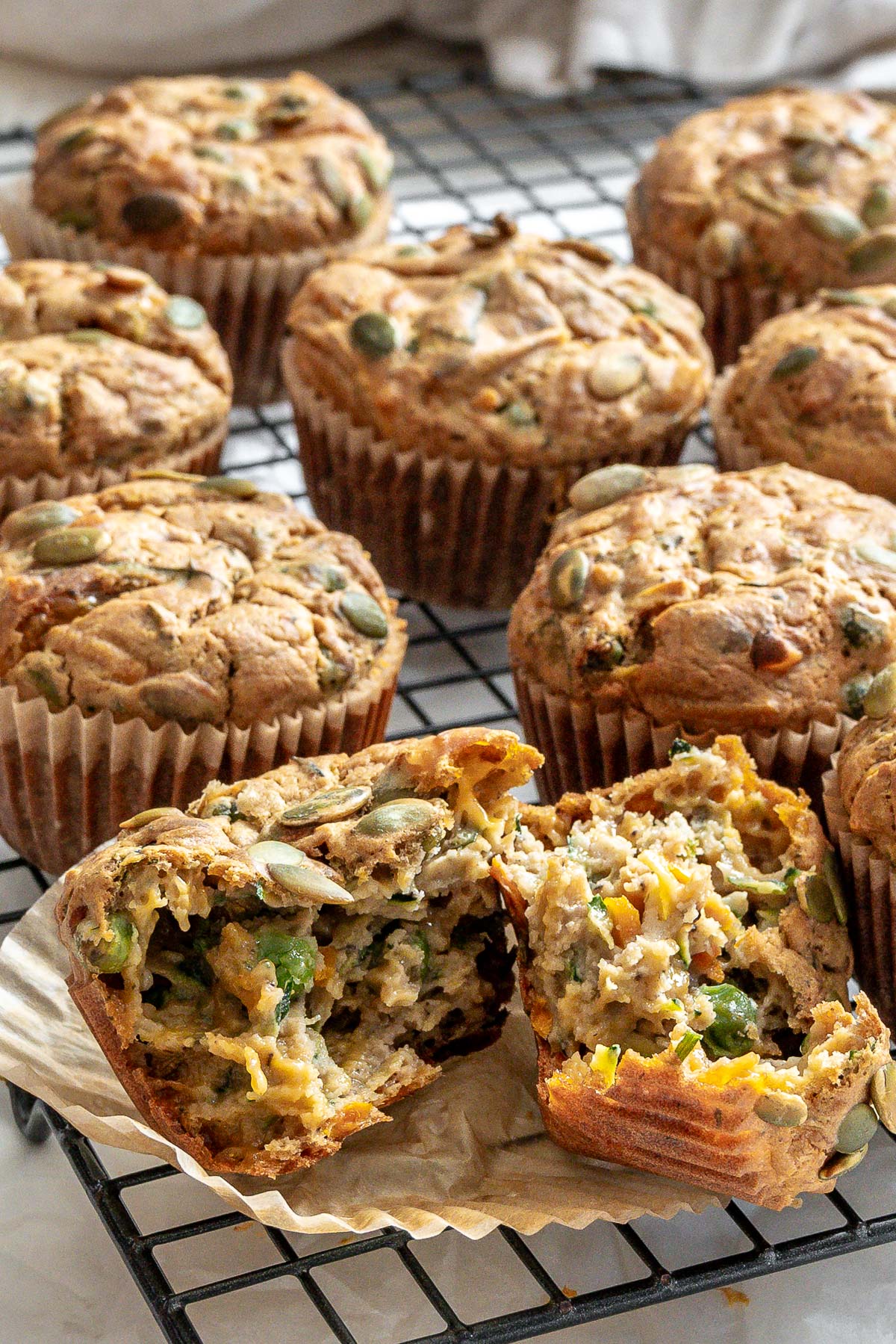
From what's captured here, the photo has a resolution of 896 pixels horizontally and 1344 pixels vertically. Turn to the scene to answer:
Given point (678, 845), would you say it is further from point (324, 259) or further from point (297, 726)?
point (324, 259)

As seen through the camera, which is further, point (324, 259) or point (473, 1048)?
point (324, 259)

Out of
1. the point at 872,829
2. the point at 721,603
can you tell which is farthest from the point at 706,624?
the point at 872,829

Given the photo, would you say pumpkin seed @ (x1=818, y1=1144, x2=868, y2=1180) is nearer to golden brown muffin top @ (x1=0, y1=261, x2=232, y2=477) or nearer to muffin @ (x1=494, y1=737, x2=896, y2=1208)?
muffin @ (x1=494, y1=737, x2=896, y2=1208)

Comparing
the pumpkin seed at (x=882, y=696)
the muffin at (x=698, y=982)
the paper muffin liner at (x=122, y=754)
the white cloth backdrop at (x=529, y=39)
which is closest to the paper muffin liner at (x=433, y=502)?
the paper muffin liner at (x=122, y=754)

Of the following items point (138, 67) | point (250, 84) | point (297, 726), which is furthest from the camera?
point (138, 67)

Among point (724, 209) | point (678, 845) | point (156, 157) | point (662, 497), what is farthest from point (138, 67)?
point (678, 845)

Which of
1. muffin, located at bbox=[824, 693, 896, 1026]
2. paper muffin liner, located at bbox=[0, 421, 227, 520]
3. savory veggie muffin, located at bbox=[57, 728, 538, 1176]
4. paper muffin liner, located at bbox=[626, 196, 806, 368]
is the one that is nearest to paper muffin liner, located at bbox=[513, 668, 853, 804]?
muffin, located at bbox=[824, 693, 896, 1026]

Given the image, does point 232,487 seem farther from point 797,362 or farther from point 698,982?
point 698,982
